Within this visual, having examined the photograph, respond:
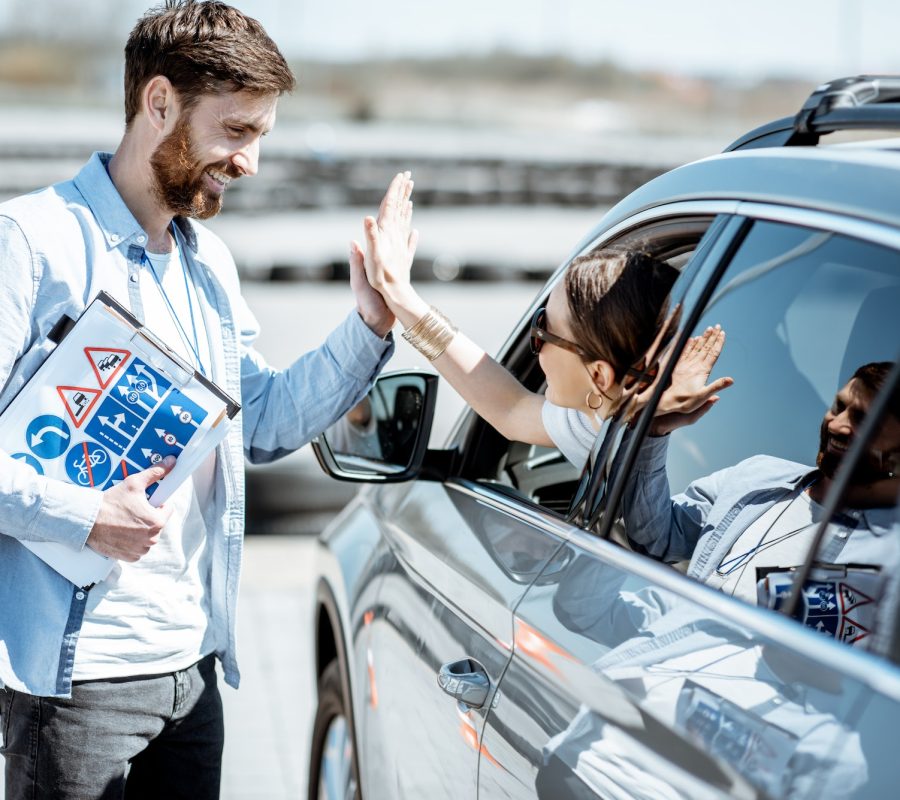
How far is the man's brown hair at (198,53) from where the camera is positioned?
7.75 feet

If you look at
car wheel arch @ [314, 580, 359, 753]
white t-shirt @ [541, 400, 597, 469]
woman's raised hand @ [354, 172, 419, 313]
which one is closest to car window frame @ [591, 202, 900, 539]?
white t-shirt @ [541, 400, 597, 469]


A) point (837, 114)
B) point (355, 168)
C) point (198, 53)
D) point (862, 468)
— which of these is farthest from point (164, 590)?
point (355, 168)

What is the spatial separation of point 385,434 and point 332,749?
975 mm

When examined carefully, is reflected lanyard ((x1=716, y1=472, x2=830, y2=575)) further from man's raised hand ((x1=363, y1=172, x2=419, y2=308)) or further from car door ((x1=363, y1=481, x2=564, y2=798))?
man's raised hand ((x1=363, y1=172, x2=419, y2=308))

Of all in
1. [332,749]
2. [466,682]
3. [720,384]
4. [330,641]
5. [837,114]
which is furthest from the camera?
[330,641]

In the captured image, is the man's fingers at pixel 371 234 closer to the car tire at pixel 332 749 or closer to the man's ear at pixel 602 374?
the man's ear at pixel 602 374

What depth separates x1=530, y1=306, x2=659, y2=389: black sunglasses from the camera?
2.05 meters

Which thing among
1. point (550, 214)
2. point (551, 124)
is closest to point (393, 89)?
point (551, 124)

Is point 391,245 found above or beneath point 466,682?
above

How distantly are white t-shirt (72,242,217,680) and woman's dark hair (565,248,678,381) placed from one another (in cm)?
80

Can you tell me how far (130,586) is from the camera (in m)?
2.38

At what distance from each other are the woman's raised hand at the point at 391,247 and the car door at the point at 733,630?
73cm

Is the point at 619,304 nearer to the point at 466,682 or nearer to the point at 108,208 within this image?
the point at 466,682

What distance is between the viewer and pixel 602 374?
2.21 metres
